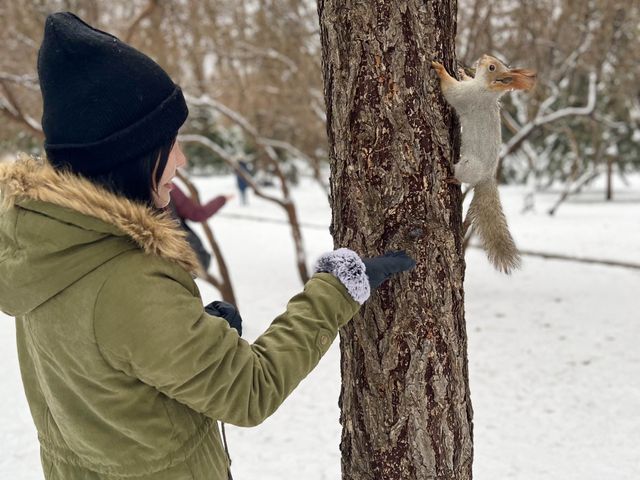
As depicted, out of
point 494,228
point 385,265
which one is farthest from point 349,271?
point 494,228

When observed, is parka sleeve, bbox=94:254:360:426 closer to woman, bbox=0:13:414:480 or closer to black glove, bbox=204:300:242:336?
woman, bbox=0:13:414:480

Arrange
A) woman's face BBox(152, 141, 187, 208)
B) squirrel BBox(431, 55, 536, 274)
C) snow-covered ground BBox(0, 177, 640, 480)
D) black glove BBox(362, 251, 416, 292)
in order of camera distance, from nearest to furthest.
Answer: woman's face BBox(152, 141, 187, 208) → black glove BBox(362, 251, 416, 292) → squirrel BBox(431, 55, 536, 274) → snow-covered ground BBox(0, 177, 640, 480)

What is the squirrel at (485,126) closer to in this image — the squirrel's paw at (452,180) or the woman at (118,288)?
the squirrel's paw at (452,180)

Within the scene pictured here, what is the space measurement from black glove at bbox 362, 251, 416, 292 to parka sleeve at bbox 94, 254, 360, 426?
0.20 m

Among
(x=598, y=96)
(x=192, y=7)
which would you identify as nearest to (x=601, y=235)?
(x=598, y=96)

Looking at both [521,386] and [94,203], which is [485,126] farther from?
[521,386]

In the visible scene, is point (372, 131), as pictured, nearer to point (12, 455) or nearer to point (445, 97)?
point (445, 97)

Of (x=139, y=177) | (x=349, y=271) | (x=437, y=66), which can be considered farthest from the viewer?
(x=437, y=66)

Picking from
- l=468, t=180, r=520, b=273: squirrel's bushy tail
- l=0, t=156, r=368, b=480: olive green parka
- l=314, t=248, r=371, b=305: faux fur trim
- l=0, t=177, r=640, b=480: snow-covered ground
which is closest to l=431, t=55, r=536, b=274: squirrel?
l=468, t=180, r=520, b=273: squirrel's bushy tail

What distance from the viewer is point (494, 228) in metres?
1.51

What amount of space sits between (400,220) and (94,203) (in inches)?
29.9

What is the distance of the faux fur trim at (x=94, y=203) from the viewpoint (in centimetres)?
95

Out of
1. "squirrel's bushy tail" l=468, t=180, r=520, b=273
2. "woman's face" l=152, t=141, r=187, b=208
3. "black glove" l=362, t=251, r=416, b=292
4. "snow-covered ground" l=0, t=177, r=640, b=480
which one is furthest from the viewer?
"snow-covered ground" l=0, t=177, r=640, b=480

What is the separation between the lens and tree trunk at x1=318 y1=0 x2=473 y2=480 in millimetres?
1424
